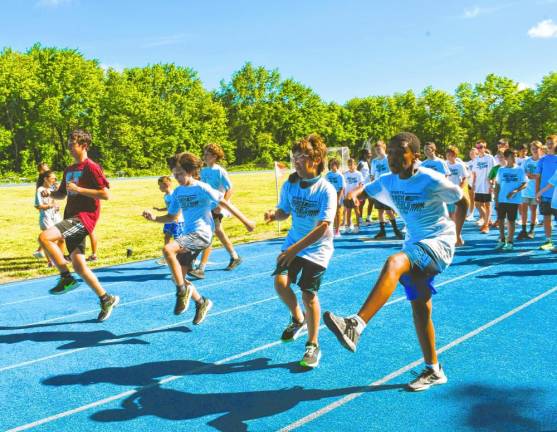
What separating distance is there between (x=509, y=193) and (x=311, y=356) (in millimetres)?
7106

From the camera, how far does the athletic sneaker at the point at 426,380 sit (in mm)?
3842

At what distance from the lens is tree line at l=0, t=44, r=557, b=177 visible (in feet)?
179

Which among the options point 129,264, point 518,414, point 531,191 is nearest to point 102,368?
point 518,414

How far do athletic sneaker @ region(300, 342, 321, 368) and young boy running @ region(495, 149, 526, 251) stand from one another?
6.92 meters

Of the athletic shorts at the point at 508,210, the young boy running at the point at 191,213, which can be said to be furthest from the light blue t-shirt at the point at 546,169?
the young boy running at the point at 191,213

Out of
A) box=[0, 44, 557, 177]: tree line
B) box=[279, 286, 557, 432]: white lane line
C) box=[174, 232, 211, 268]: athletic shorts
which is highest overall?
box=[0, 44, 557, 177]: tree line

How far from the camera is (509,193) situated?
977 centimetres

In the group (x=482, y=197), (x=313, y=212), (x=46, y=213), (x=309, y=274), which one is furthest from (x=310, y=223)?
(x=482, y=197)

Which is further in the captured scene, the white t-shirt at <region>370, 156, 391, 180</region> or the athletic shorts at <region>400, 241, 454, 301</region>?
the white t-shirt at <region>370, 156, 391, 180</region>

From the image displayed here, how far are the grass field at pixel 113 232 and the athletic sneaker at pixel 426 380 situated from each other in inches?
218

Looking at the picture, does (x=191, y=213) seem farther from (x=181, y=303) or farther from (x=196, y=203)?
(x=181, y=303)

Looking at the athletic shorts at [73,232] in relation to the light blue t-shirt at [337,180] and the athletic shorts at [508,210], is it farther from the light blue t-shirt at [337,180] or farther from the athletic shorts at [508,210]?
the athletic shorts at [508,210]

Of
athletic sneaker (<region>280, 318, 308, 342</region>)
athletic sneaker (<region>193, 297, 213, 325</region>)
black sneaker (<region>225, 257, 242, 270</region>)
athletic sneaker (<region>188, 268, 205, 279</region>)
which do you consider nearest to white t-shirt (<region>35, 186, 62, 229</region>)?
athletic sneaker (<region>188, 268, 205, 279</region>)

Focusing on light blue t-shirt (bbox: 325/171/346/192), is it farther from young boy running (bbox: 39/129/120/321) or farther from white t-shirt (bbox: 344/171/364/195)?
young boy running (bbox: 39/129/120/321)
